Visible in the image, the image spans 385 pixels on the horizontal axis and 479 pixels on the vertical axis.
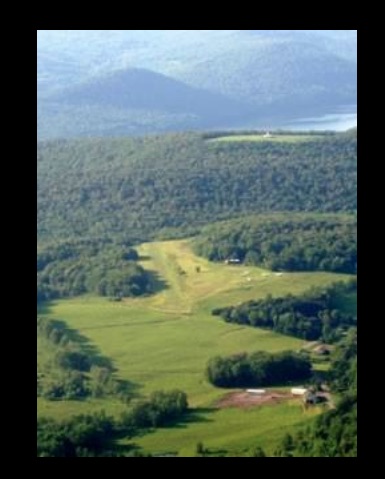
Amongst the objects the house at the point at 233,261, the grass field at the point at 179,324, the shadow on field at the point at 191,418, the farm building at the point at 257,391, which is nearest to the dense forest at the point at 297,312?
the grass field at the point at 179,324

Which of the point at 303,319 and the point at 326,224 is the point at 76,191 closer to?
the point at 326,224

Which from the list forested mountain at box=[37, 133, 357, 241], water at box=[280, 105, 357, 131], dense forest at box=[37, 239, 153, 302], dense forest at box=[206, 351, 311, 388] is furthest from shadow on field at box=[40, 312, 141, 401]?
water at box=[280, 105, 357, 131]

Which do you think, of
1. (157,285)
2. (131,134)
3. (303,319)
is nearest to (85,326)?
(157,285)

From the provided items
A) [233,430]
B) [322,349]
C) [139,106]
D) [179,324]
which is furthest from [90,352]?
[139,106]

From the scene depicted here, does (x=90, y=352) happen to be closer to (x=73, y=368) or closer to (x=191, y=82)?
(x=73, y=368)

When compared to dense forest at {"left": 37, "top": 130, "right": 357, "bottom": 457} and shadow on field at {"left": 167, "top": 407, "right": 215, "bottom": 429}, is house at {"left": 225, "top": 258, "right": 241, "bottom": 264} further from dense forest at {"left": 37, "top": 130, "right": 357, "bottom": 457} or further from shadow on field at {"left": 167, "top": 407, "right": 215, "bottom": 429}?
shadow on field at {"left": 167, "top": 407, "right": 215, "bottom": 429}
